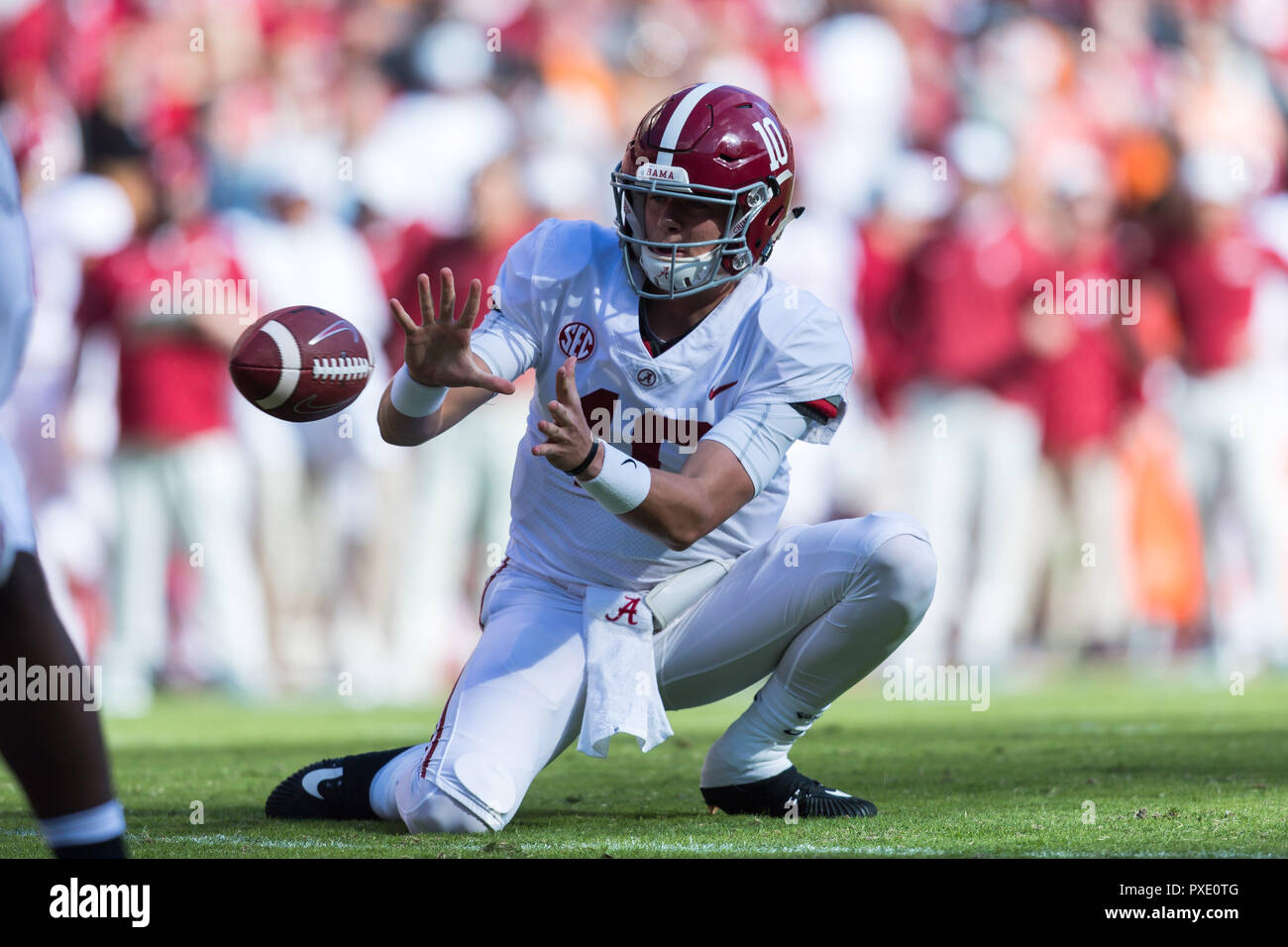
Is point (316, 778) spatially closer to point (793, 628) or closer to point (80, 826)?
point (793, 628)

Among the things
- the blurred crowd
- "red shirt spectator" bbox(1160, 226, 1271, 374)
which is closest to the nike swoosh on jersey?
the blurred crowd

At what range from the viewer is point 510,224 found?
340 inches

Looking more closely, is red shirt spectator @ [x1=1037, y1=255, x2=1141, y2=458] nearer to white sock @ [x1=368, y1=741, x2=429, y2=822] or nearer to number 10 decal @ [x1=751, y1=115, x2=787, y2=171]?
number 10 decal @ [x1=751, y1=115, x2=787, y2=171]

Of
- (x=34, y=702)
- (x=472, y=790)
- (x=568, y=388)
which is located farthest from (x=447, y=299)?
(x=34, y=702)

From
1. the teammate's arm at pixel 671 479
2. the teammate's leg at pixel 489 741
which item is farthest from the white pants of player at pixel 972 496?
the teammate's arm at pixel 671 479

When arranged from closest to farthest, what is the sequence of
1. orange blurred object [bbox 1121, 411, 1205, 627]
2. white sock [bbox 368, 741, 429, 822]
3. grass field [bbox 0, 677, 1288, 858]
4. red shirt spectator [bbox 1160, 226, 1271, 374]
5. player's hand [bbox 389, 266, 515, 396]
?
grass field [bbox 0, 677, 1288, 858] → player's hand [bbox 389, 266, 515, 396] → white sock [bbox 368, 741, 429, 822] → red shirt spectator [bbox 1160, 226, 1271, 374] → orange blurred object [bbox 1121, 411, 1205, 627]

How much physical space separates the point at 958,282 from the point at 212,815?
5746 mm

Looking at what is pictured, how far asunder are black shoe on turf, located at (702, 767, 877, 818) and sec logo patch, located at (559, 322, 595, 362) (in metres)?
1.10

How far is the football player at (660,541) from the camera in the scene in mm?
4164

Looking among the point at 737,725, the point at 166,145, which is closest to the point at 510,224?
the point at 166,145

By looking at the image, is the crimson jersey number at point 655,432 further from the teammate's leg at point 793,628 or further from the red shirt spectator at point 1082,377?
the red shirt spectator at point 1082,377

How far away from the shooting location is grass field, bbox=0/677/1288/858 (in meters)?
3.77

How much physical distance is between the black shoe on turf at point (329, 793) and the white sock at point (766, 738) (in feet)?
2.72
